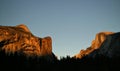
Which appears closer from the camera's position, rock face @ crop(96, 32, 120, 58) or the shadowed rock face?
the shadowed rock face

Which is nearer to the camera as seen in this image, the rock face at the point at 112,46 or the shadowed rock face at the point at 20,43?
the shadowed rock face at the point at 20,43

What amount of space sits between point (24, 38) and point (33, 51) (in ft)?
32.7

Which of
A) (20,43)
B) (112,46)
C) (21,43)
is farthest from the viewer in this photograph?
(112,46)

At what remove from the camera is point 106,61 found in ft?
141

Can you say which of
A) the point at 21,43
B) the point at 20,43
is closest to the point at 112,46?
the point at 21,43

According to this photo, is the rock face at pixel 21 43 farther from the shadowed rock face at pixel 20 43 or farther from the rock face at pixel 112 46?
the rock face at pixel 112 46

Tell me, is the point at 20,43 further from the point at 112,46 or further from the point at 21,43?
the point at 112,46

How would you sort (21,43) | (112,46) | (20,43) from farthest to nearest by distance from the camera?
(112,46), (21,43), (20,43)

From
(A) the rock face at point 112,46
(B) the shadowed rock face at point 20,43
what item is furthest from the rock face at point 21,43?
(A) the rock face at point 112,46

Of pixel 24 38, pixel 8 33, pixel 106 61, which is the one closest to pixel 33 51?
pixel 24 38

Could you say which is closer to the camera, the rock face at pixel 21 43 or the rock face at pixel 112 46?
the rock face at pixel 21 43

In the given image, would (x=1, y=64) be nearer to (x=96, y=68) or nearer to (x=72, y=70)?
(x=72, y=70)

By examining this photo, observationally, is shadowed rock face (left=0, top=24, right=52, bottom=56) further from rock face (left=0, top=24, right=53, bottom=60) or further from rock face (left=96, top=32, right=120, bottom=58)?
rock face (left=96, top=32, right=120, bottom=58)

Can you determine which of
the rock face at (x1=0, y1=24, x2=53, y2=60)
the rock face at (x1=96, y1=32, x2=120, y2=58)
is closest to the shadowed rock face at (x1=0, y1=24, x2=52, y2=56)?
the rock face at (x1=0, y1=24, x2=53, y2=60)
